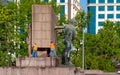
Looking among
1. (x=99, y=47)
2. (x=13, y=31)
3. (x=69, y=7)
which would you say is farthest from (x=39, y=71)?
(x=69, y=7)

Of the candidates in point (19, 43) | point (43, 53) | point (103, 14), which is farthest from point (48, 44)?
point (103, 14)

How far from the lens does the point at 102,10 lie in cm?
13462

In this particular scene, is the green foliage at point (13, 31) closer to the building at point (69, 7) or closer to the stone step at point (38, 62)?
the stone step at point (38, 62)

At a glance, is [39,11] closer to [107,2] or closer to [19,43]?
[19,43]

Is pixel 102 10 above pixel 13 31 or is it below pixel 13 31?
above

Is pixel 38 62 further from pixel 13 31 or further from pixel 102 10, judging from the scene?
pixel 102 10

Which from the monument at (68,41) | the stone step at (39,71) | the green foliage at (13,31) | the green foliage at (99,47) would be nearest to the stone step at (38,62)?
the stone step at (39,71)

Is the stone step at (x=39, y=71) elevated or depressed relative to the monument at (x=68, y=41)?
depressed

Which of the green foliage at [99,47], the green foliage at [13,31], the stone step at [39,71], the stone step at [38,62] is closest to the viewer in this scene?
the stone step at [39,71]

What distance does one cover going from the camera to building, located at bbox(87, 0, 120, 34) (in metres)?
133

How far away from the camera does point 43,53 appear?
2722cm

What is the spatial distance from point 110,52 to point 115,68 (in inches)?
107

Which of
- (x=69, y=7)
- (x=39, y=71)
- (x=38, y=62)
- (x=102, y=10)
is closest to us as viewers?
(x=39, y=71)

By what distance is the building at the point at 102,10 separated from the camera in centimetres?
13288
